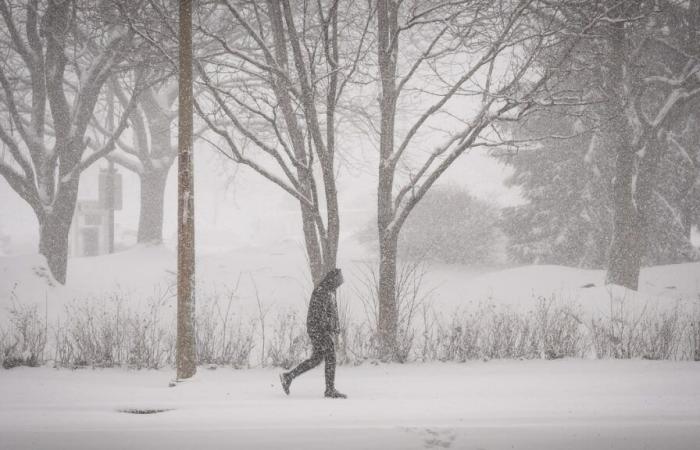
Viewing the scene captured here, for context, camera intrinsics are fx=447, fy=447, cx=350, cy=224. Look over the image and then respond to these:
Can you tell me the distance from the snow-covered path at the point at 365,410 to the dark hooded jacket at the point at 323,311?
85 centimetres

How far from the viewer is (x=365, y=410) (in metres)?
4.95

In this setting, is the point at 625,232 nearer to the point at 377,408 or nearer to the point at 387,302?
the point at 387,302

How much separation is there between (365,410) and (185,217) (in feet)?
10.7

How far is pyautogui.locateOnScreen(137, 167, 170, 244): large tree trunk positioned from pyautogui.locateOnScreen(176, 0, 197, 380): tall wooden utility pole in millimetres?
10750

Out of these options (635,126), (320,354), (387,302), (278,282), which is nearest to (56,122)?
(278,282)

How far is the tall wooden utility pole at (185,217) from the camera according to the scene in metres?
5.78

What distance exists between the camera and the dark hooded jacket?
Result: 199 inches

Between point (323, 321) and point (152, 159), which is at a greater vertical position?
point (152, 159)

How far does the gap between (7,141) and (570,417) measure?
41.6 feet

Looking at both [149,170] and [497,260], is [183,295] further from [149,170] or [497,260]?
[497,260]

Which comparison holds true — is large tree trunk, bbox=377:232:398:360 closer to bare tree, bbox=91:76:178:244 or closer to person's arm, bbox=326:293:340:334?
Answer: person's arm, bbox=326:293:340:334

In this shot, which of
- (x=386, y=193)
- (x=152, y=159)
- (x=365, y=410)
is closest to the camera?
(x=365, y=410)

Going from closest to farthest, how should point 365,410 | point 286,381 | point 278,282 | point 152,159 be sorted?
point 365,410 < point 286,381 < point 278,282 < point 152,159

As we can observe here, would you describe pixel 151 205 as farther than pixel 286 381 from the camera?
Yes
